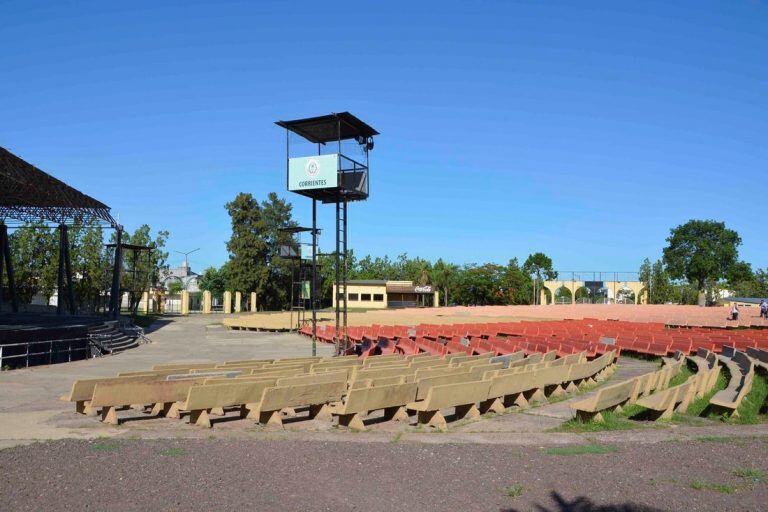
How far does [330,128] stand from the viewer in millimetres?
19969

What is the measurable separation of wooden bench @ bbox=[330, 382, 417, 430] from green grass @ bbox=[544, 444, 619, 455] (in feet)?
7.29

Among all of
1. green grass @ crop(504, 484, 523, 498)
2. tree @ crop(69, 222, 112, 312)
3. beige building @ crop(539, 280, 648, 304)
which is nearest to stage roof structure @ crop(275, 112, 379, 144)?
green grass @ crop(504, 484, 523, 498)

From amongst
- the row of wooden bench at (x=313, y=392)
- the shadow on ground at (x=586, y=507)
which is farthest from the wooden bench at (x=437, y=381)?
the shadow on ground at (x=586, y=507)

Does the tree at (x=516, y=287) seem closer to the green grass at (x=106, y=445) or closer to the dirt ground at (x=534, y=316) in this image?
the dirt ground at (x=534, y=316)

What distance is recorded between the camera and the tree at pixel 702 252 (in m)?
94.9

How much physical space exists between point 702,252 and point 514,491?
102 meters

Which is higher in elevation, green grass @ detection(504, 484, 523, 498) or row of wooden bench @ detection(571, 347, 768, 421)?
row of wooden bench @ detection(571, 347, 768, 421)

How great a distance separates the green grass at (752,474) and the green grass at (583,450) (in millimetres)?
1116

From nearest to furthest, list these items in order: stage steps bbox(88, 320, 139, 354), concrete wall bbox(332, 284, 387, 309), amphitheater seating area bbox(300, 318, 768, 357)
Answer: amphitheater seating area bbox(300, 318, 768, 357) < stage steps bbox(88, 320, 139, 354) < concrete wall bbox(332, 284, 387, 309)

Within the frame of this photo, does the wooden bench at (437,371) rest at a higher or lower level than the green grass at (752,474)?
higher

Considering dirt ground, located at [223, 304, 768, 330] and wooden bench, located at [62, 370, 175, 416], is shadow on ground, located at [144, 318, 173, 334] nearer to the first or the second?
dirt ground, located at [223, 304, 768, 330]

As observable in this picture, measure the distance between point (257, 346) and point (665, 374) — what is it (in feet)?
60.9

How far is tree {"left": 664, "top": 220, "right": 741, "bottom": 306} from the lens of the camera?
94875mm

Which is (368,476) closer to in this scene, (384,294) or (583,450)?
(583,450)
